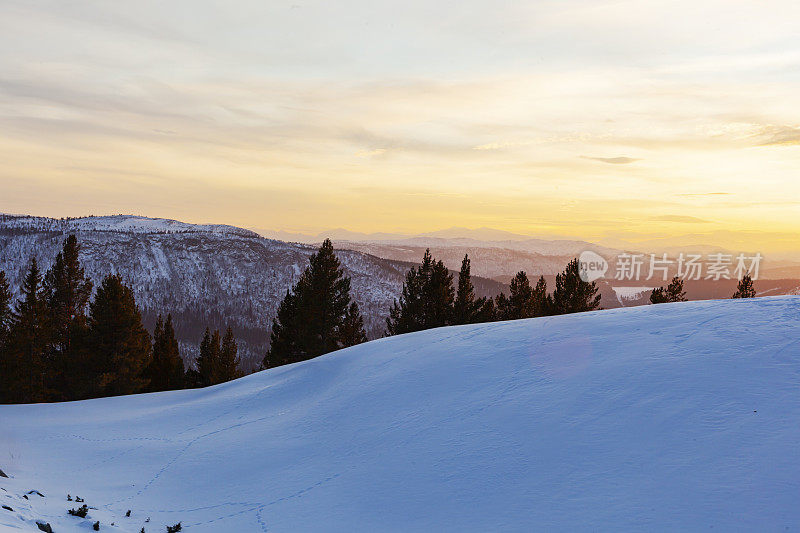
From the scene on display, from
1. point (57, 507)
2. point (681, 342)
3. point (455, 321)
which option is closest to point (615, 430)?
point (681, 342)

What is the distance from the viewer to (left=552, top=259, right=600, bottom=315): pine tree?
3897 centimetres

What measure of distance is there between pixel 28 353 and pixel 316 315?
17.7 metres

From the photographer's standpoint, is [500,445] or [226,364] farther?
[226,364]

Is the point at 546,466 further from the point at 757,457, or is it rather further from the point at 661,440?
the point at 757,457

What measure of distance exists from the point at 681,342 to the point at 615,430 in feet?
10.4

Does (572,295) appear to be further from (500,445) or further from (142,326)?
(500,445)

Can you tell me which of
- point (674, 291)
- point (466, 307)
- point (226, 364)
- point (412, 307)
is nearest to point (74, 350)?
point (226, 364)

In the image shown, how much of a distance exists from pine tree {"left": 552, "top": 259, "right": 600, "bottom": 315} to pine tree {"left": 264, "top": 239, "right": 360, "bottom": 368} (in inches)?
727

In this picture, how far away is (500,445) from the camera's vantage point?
720 centimetres

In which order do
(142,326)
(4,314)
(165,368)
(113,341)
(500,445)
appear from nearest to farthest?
(500,445) → (113,341) → (4,314) → (142,326) → (165,368)

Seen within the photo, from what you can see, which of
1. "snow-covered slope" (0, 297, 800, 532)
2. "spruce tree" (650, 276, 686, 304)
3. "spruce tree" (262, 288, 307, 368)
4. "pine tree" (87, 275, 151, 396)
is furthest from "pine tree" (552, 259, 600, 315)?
"pine tree" (87, 275, 151, 396)

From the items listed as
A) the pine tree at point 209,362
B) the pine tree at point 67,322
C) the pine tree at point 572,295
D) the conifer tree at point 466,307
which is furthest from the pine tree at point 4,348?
the pine tree at point 572,295

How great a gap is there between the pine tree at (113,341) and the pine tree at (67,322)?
974 millimetres

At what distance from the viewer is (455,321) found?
34.4 metres
